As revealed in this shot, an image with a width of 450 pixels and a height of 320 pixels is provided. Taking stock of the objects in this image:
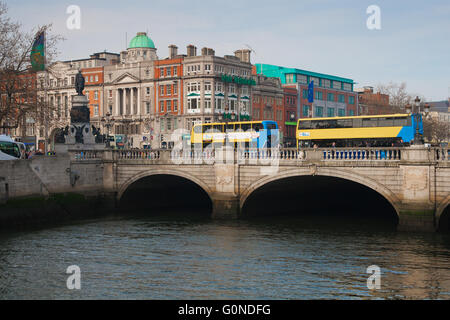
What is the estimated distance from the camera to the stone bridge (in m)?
32.8

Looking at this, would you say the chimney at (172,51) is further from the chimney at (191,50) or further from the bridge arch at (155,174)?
the bridge arch at (155,174)

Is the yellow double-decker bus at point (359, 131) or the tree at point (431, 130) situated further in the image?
the tree at point (431, 130)

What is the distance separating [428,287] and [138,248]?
1489cm

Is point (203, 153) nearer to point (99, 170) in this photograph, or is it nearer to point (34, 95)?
point (99, 170)

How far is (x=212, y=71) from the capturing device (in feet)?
301

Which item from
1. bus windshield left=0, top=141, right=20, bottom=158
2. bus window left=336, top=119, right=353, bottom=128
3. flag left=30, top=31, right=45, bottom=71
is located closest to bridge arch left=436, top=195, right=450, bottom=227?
bus window left=336, top=119, right=353, bottom=128

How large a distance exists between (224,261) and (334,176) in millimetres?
11058

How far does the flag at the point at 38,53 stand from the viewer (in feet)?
160

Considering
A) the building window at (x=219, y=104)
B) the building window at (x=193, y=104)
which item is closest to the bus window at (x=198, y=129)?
the building window at (x=193, y=104)

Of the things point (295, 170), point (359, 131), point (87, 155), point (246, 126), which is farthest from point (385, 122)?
point (87, 155)

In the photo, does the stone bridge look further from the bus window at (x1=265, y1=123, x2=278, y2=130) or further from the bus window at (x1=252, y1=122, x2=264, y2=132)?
the bus window at (x1=265, y1=123, x2=278, y2=130)

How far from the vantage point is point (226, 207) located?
40.8m

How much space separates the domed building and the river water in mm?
65140

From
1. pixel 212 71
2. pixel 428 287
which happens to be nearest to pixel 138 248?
pixel 428 287
